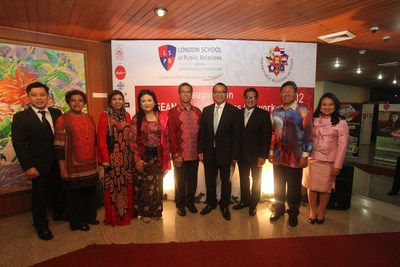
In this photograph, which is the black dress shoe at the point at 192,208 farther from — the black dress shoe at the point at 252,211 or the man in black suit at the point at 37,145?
the man in black suit at the point at 37,145

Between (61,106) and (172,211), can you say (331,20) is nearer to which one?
(172,211)

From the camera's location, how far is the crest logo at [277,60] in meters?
3.61

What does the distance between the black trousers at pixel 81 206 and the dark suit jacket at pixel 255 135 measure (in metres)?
1.91

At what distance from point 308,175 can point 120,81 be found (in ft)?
9.56

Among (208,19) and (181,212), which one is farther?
(181,212)

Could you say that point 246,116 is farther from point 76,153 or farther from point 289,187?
point 76,153

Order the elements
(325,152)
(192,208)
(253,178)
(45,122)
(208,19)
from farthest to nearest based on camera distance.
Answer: (192,208) < (253,178) < (208,19) < (325,152) < (45,122)

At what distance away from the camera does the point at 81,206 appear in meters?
2.74

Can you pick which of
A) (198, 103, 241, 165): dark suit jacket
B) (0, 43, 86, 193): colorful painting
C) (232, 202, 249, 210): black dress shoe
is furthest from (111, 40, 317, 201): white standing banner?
(232, 202, 249, 210): black dress shoe

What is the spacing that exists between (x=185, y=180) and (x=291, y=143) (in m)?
1.42

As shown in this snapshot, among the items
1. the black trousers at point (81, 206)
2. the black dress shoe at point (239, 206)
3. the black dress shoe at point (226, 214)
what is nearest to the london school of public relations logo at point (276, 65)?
the black dress shoe at point (239, 206)

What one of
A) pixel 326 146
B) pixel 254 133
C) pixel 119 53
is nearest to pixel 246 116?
pixel 254 133

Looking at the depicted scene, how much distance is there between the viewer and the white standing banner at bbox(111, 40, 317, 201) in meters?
3.56

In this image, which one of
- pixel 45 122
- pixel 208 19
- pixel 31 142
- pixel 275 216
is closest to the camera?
pixel 31 142
